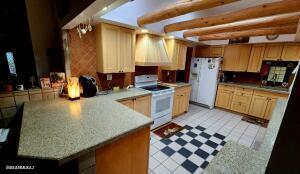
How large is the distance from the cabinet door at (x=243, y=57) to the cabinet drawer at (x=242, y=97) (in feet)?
2.49

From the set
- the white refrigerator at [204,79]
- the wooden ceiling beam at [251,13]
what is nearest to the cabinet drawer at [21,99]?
the wooden ceiling beam at [251,13]

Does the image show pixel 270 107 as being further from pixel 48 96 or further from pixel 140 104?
pixel 48 96

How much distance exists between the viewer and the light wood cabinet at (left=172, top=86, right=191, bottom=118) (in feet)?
11.8

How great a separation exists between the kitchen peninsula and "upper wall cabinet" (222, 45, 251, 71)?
3942 millimetres

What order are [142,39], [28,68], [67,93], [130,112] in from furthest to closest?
[142,39], [67,93], [28,68], [130,112]

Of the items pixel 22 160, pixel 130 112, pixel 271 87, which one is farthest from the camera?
pixel 271 87

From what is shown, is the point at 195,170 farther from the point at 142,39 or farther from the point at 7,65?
the point at 7,65

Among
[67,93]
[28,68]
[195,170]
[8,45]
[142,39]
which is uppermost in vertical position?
[142,39]

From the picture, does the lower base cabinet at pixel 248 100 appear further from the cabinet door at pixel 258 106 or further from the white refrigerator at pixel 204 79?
the white refrigerator at pixel 204 79

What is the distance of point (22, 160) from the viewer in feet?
2.91

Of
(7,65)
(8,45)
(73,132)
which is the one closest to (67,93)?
(7,65)

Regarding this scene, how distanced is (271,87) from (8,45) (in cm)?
556

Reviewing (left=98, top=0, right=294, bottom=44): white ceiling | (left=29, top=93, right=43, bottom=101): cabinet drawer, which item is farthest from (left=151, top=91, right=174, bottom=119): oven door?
(left=29, top=93, right=43, bottom=101): cabinet drawer

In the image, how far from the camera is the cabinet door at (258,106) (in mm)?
3649
